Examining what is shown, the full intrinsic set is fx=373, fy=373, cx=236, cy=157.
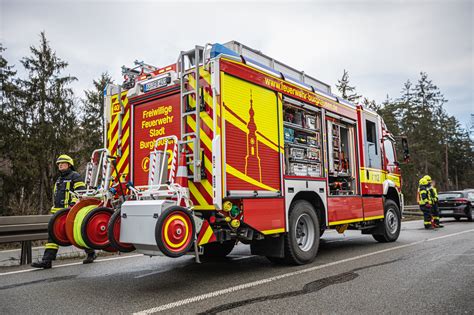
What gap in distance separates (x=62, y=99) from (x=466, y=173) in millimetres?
63501

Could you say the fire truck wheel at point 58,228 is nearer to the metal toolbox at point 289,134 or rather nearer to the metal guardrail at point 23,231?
the metal guardrail at point 23,231

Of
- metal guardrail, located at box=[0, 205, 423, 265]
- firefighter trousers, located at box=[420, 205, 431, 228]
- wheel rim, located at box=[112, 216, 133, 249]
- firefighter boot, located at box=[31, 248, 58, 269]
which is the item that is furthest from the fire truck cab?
firefighter trousers, located at box=[420, 205, 431, 228]

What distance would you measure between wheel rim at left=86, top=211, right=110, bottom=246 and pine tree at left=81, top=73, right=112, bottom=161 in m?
21.6

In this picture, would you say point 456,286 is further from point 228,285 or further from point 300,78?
point 300,78

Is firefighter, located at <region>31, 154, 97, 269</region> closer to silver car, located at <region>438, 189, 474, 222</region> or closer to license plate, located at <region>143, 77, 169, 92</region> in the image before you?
license plate, located at <region>143, 77, 169, 92</region>

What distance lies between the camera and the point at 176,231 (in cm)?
420

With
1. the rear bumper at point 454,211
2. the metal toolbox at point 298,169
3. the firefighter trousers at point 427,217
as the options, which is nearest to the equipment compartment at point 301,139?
the metal toolbox at point 298,169

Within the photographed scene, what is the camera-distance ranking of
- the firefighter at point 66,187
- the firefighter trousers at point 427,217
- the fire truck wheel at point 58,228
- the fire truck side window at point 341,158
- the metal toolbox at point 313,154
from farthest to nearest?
the firefighter trousers at point 427,217
the fire truck side window at point 341,158
the metal toolbox at point 313,154
the firefighter at point 66,187
the fire truck wheel at point 58,228

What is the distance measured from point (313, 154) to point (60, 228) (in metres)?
4.19

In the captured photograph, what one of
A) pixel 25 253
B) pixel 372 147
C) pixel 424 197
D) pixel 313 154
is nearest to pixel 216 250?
pixel 313 154

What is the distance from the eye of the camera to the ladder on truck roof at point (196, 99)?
4.85 meters

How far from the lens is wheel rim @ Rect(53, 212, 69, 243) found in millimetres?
5141

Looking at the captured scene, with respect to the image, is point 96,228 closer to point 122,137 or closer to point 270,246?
point 122,137

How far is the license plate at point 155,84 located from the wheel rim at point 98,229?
2.04m
